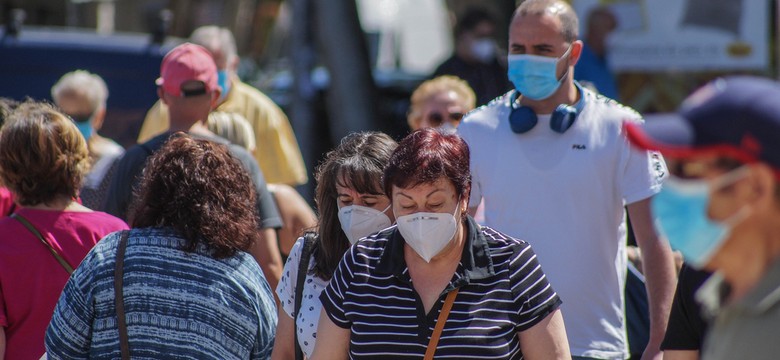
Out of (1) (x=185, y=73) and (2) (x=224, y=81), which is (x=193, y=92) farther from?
(2) (x=224, y=81)

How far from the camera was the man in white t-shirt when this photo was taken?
3.87 metres

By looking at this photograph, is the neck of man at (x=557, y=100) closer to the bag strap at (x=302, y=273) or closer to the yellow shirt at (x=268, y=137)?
the bag strap at (x=302, y=273)

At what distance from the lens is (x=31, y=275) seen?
3.76 m

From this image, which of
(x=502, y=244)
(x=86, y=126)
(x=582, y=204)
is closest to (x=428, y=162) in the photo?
(x=502, y=244)

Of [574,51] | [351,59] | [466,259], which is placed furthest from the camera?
[351,59]

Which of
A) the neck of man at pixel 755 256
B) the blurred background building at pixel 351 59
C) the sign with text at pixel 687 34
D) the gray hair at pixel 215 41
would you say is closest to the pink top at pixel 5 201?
the gray hair at pixel 215 41

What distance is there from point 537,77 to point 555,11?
0.27 metres

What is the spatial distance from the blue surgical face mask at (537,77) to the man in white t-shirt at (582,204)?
9 cm

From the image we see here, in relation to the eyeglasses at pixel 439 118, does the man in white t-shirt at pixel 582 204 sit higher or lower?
higher

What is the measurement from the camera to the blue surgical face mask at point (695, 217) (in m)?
1.81

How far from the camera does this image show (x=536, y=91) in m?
4.06

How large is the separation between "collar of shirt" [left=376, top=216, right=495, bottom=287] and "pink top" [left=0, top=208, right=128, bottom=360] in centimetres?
124

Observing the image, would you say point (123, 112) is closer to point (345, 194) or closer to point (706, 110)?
point (345, 194)

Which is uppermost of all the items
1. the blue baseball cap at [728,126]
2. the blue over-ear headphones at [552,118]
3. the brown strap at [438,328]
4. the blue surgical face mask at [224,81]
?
Answer: the blue baseball cap at [728,126]
